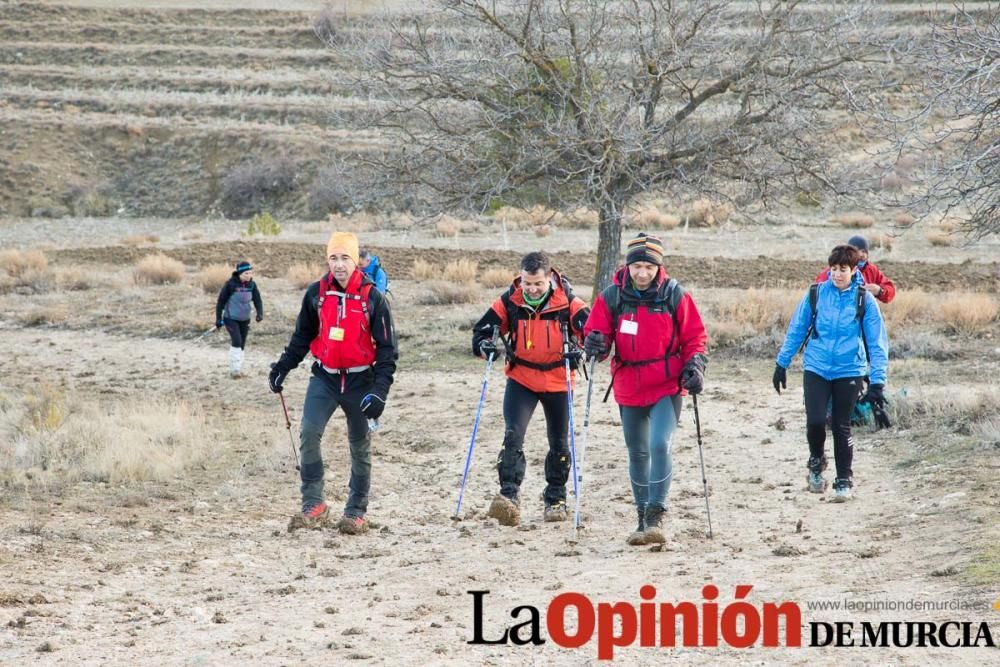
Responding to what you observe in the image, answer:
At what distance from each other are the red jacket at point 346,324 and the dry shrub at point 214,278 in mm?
15950

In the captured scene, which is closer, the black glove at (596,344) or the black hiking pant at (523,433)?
the black glove at (596,344)

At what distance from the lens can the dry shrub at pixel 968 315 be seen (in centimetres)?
1711

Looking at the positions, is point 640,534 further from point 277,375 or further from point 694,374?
point 277,375

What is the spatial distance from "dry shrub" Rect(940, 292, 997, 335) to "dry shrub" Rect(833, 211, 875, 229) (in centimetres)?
1923

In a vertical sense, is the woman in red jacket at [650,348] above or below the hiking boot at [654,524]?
above

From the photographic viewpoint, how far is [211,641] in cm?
635

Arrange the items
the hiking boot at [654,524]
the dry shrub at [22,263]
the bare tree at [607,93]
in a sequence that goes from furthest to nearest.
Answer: the dry shrub at [22,263] → the bare tree at [607,93] → the hiking boot at [654,524]

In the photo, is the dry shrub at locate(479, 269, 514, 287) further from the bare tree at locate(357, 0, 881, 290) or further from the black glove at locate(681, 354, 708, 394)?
the black glove at locate(681, 354, 708, 394)

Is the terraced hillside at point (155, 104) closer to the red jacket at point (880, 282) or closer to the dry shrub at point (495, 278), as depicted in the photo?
the dry shrub at point (495, 278)

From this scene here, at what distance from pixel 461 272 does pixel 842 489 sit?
15748 mm

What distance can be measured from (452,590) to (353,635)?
1.04m

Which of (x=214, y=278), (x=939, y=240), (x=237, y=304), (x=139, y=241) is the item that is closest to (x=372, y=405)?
(x=237, y=304)

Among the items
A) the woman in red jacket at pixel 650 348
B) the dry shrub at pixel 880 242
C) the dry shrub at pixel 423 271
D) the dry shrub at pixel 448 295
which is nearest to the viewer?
the woman in red jacket at pixel 650 348

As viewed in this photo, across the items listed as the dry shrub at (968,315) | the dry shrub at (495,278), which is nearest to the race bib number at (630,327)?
the dry shrub at (968,315)
